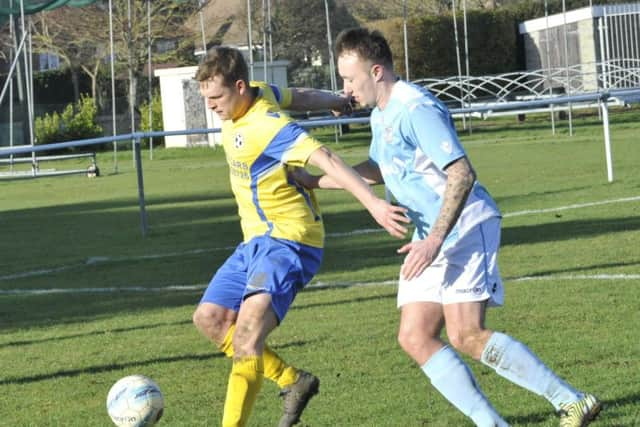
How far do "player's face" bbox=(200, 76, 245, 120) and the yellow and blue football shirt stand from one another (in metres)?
0.08

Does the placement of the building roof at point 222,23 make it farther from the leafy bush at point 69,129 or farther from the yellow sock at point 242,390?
the yellow sock at point 242,390

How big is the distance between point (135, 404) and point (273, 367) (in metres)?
0.69

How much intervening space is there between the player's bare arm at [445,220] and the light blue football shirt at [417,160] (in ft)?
0.30

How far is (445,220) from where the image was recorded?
16.3 ft

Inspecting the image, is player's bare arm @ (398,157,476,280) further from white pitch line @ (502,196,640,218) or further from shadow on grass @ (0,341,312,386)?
white pitch line @ (502,196,640,218)

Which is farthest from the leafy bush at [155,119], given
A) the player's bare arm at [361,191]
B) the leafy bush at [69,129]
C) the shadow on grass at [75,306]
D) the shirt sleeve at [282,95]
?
the player's bare arm at [361,191]

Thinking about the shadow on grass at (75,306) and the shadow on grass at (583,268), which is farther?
the shadow on grass at (583,268)

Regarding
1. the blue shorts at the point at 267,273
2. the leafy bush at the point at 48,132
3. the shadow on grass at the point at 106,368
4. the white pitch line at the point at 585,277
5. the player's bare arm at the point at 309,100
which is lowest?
the shadow on grass at the point at 106,368

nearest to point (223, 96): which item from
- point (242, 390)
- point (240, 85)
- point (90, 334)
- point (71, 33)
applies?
point (240, 85)

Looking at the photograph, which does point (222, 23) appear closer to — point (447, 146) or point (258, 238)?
point (258, 238)

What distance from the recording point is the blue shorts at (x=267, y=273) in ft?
19.3

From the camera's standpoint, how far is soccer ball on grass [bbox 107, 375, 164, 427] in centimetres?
595

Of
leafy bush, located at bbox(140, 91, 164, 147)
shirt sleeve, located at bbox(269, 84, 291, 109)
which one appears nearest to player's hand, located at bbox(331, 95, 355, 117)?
shirt sleeve, located at bbox(269, 84, 291, 109)

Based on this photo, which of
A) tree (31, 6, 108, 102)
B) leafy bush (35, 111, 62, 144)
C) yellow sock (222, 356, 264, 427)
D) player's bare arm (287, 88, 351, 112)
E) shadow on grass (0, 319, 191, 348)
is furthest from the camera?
tree (31, 6, 108, 102)
